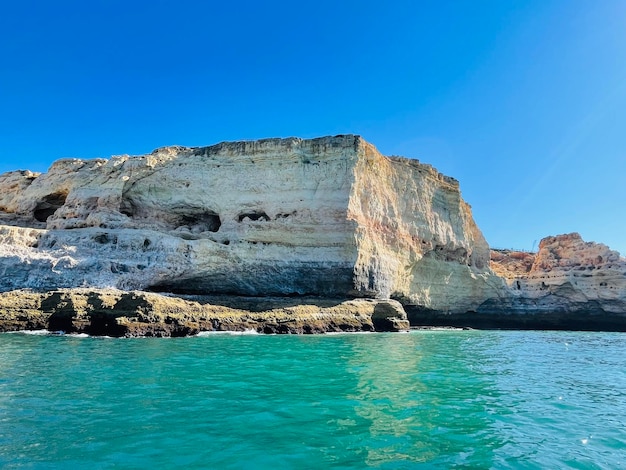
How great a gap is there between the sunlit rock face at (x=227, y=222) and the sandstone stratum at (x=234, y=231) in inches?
2.7

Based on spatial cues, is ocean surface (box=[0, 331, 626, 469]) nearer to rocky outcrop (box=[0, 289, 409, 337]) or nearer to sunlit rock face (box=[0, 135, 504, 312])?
rocky outcrop (box=[0, 289, 409, 337])

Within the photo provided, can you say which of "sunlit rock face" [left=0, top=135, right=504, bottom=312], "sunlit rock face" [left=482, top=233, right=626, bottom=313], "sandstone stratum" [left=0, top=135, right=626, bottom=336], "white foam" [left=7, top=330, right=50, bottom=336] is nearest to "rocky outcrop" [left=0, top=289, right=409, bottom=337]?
"sandstone stratum" [left=0, top=135, right=626, bottom=336]

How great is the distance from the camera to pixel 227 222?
2750 cm

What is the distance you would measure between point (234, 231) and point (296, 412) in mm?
20108

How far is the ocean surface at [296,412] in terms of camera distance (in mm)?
5254

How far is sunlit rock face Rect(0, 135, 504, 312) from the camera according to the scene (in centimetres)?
2239

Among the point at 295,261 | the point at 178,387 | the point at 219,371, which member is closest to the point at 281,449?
the point at 178,387

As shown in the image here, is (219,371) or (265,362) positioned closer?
(219,371)

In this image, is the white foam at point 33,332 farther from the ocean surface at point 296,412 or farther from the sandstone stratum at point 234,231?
the ocean surface at point 296,412

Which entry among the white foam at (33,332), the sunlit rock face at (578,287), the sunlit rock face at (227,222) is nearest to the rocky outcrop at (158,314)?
the white foam at (33,332)

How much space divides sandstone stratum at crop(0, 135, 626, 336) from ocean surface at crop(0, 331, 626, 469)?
8858mm

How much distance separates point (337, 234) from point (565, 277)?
2453 cm

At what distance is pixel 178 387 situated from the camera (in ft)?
28.2

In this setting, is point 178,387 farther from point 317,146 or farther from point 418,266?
point 418,266
